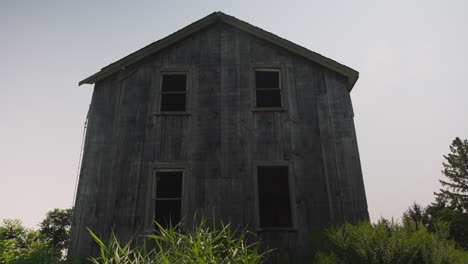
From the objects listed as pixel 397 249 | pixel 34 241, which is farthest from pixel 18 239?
pixel 397 249

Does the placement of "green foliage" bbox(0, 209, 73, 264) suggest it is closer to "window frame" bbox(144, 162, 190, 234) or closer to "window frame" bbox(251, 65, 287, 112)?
"window frame" bbox(144, 162, 190, 234)

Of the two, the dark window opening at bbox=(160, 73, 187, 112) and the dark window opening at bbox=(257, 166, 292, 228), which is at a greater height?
the dark window opening at bbox=(160, 73, 187, 112)

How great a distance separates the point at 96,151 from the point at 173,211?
2888 mm

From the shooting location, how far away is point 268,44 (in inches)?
431

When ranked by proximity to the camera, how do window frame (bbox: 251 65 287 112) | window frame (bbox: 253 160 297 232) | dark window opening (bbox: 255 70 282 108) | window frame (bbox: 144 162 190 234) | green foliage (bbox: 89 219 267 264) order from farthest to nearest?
dark window opening (bbox: 255 70 282 108) < window frame (bbox: 251 65 287 112) < window frame (bbox: 144 162 190 234) < window frame (bbox: 253 160 297 232) < green foliage (bbox: 89 219 267 264)

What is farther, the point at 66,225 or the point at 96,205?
the point at 66,225

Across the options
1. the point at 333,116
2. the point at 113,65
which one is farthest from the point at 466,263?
the point at 113,65

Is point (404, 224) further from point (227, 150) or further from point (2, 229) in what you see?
point (2, 229)

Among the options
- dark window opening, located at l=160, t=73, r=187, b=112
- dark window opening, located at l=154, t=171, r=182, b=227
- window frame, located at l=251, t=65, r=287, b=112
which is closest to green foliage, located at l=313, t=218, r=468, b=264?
dark window opening, located at l=154, t=171, r=182, b=227

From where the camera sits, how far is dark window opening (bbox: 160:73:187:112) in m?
10.6

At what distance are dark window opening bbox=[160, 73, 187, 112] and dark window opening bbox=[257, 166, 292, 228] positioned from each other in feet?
11.4

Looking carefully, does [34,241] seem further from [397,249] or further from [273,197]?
[397,249]

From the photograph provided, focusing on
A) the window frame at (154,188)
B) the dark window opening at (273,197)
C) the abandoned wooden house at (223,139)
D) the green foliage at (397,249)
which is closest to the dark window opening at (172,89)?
the abandoned wooden house at (223,139)

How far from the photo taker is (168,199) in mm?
8906
